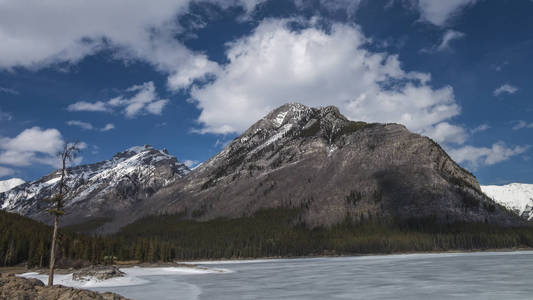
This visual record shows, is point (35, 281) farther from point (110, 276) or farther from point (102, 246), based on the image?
point (102, 246)

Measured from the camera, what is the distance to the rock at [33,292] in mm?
25058

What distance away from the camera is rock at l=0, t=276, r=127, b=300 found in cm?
2506

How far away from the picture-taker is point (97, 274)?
77.1 meters

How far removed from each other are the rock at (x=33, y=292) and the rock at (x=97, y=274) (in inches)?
2056

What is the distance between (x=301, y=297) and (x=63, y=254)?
4733 inches

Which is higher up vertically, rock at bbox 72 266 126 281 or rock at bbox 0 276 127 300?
rock at bbox 0 276 127 300

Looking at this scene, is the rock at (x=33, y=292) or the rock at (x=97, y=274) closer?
the rock at (x=33, y=292)

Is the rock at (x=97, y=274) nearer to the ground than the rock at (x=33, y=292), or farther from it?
nearer to the ground

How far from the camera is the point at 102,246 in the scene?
159000mm

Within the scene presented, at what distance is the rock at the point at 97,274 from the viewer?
75.9 metres

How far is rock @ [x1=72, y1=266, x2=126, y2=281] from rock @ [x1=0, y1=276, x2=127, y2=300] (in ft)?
171

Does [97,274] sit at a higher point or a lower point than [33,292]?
lower

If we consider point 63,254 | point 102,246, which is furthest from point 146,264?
point 63,254

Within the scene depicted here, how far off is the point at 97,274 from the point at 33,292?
55.7 meters
